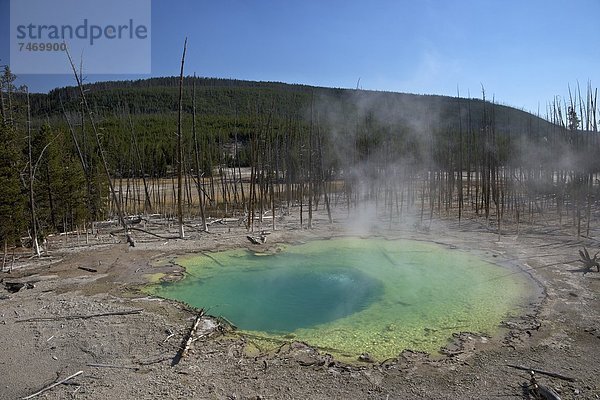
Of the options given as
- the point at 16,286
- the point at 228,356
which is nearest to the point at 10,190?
the point at 16,286

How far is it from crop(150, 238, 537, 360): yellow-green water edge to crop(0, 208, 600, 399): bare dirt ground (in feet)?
1.86

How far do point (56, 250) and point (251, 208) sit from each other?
22.3ft

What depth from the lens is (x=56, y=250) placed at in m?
13.4

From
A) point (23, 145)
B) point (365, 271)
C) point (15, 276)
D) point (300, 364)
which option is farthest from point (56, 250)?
point (300, 364)

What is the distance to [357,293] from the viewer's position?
32.0 feet

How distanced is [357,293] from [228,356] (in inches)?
165

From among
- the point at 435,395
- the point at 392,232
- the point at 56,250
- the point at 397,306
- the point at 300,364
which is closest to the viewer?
the point at 435,395

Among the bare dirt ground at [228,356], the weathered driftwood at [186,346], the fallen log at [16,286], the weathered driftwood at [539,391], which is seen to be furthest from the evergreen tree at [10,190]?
the weathered driftwood at [539,391]

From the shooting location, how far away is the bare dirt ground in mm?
5398

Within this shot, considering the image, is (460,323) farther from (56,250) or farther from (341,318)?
(56,250)

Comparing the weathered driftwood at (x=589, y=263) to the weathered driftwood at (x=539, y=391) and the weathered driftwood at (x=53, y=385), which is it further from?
the weathered driftwood at (x=53, y=385)

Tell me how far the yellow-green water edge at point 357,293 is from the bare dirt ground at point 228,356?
0.57m

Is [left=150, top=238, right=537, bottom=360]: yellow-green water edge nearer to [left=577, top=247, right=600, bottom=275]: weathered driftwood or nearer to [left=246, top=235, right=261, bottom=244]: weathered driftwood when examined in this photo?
[left=246, top=235, right=261, bottom=244]: weathered driftwood

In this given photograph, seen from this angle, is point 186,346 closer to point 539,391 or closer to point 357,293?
point 357,293
